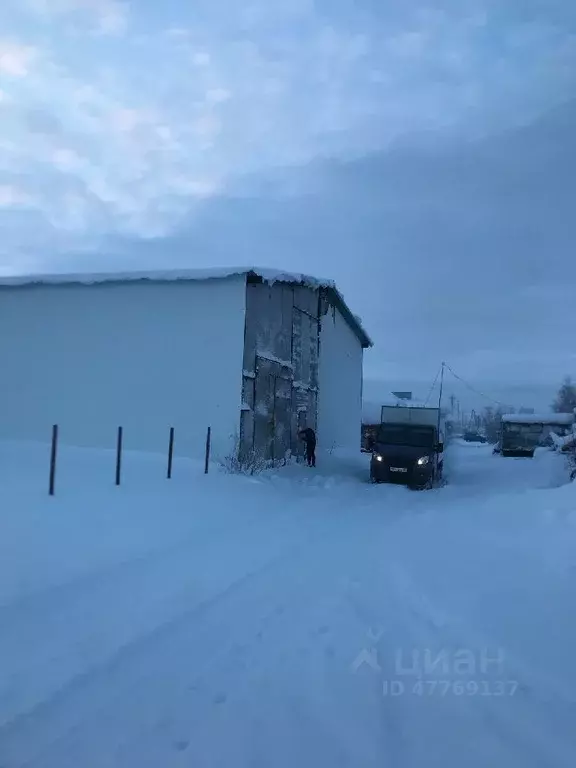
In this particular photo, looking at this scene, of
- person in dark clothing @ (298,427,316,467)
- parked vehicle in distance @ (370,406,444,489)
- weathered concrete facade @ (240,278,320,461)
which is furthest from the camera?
person in dark clothing @ (298,427,316,467)

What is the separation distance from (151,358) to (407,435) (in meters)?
8.41

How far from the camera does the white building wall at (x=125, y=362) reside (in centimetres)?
1953

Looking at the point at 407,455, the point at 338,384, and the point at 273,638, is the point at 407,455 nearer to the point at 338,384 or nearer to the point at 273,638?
the point at 338,384

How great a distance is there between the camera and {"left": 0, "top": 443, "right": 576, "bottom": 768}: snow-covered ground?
12.3 feet

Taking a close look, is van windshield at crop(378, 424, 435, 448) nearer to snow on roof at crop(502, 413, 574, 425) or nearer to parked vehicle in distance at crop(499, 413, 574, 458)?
parked vehicle in distance at crop(499, 413, 574, 458)

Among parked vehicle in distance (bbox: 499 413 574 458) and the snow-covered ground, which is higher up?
parked vehicle in distance (bbox: 499 413 574 458)

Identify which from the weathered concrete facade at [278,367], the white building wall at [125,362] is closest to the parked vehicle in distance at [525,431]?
the weathered concrete facade at [278,367]

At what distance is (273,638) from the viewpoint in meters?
5.51

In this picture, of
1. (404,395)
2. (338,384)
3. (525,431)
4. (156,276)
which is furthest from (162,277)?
(404,395)

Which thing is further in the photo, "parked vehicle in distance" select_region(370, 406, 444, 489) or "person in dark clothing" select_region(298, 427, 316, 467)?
"person in dark clothing" select_region(298, 427, 316, 467)

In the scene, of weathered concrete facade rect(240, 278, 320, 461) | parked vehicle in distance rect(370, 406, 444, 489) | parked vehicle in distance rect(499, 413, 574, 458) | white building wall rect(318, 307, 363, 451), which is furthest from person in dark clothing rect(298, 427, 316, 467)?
parked vehicle in distance rect(499, 413, 574, 458)

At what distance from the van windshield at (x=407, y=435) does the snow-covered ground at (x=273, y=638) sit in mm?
10029

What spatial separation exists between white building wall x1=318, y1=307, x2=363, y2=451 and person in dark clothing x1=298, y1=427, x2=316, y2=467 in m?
3.10

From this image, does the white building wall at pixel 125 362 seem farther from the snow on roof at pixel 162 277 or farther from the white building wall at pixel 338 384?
the white building wall at pixel 338 384
